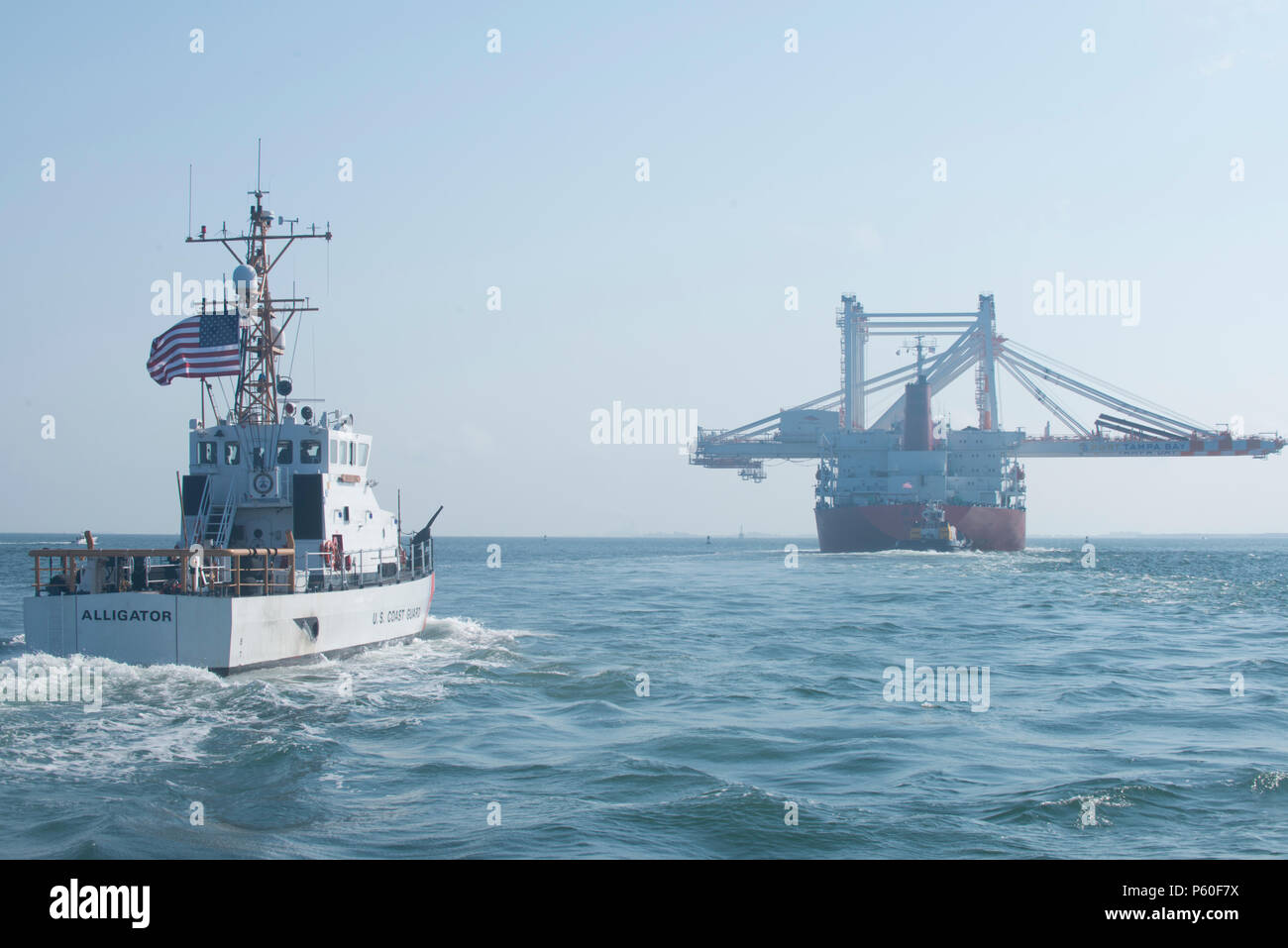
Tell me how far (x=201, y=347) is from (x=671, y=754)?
17.0 meters

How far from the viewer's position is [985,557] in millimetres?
94188

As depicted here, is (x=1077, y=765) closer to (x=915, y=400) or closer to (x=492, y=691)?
(x=492, y=691)

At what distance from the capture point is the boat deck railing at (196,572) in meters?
20.9

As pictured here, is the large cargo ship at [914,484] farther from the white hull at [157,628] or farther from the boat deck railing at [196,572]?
the white hull at [157,628]

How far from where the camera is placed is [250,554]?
71.3 ft

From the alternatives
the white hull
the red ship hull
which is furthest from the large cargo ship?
the white hull

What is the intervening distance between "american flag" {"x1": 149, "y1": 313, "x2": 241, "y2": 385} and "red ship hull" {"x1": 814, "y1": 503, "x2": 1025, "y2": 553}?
3175 inches

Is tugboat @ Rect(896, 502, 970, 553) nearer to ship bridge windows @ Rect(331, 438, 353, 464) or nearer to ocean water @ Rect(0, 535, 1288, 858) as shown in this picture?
ocean water @ Rect(0, 535, 1288, 858)

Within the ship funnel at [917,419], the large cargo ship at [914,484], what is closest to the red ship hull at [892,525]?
the large cargo ship at [914,484]
